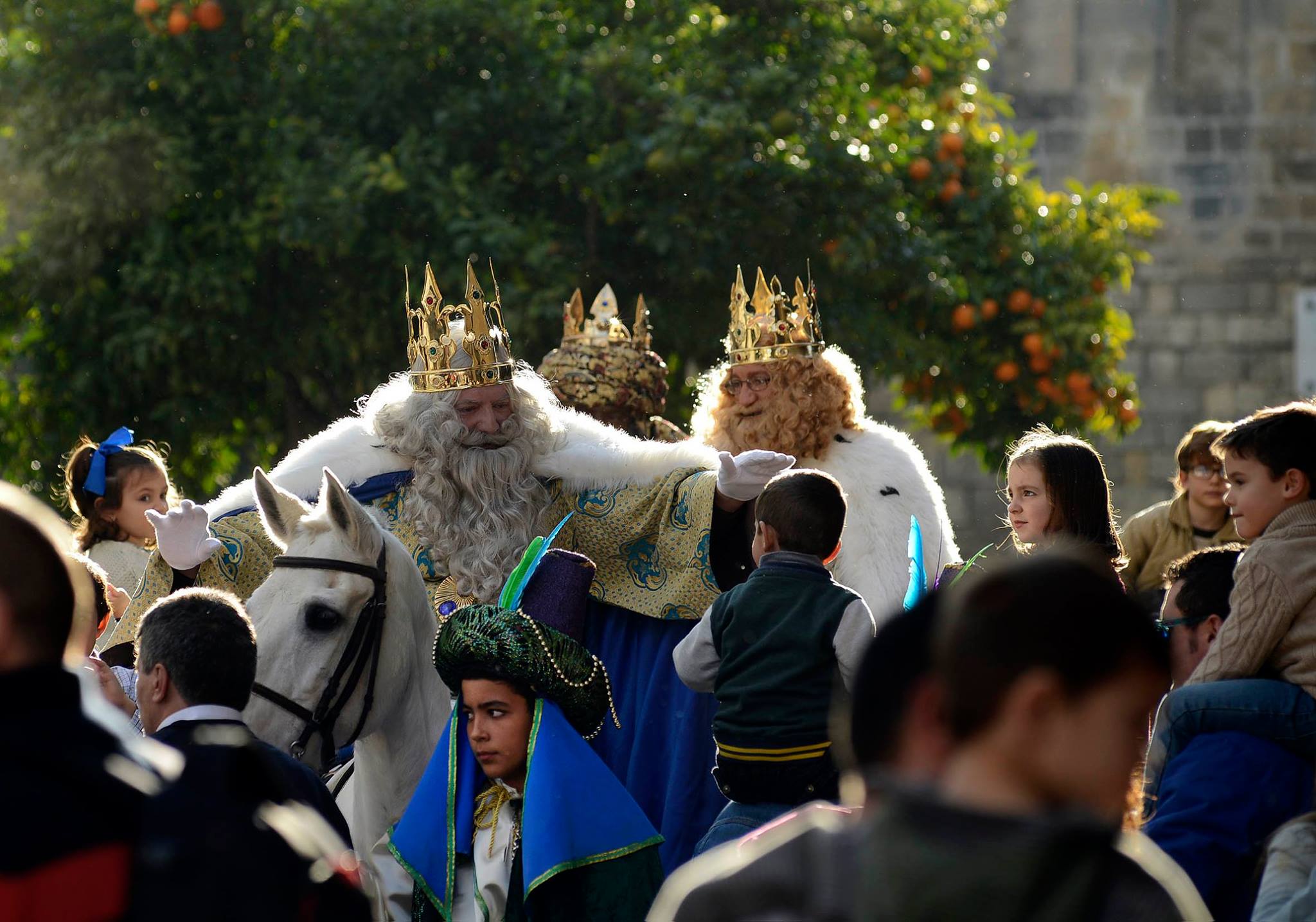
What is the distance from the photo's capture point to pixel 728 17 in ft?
33.6

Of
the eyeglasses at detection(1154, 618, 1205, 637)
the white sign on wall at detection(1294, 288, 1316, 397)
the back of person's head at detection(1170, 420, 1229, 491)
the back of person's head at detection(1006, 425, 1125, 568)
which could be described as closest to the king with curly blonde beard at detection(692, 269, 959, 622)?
the back of person's head at detection(1170, 420, 1229, 491)

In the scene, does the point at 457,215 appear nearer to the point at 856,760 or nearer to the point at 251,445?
the point at 251,445

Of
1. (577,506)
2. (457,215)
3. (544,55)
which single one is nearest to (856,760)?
(577,506)

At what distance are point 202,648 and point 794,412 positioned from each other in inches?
150

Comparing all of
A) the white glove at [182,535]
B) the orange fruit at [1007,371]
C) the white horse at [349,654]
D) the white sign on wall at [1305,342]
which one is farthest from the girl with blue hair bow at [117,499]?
the white sign on wall at [1305,342]

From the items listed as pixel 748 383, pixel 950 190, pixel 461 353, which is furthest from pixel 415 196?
pixel 461 353

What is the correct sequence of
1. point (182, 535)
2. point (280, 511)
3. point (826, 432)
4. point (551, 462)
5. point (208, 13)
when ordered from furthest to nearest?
point (208, 13) < point (826, 432) < point (551, 462) < point (182, 535) < point (280, 511)

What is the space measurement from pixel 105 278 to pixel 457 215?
2140 mm

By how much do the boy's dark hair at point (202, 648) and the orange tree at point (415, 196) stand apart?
6077mm

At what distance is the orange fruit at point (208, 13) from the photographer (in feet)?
31.2

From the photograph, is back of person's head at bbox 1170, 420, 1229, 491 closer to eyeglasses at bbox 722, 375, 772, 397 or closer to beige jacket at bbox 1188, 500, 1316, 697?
eyeglasses at bbox 722, 375, 772, 397

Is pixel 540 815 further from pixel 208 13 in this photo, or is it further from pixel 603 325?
pixel 208 13

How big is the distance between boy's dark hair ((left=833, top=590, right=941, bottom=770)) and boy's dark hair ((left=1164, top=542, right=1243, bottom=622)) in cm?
265

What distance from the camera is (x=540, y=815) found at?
146 inches
